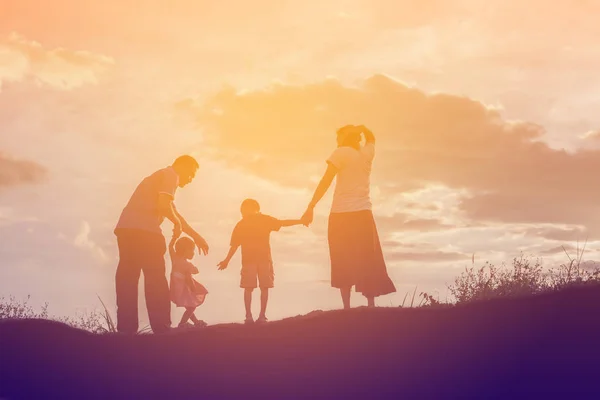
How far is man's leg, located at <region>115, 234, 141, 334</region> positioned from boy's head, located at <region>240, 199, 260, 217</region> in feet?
8.51

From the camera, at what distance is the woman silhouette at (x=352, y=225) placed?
33.6 feet

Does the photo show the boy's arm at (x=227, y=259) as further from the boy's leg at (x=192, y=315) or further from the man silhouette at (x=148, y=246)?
the man silhouette at (x=148, y=246)

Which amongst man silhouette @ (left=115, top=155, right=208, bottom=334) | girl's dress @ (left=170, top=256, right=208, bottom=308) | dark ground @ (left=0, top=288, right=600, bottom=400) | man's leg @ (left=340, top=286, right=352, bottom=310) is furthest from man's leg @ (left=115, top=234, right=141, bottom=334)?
man's leg @ (left=340, top=286, right=352, bottom=310)

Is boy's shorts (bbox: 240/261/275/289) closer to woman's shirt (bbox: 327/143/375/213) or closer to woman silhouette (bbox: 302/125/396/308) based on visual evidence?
woman silhouette (bbox: 302/125/396/308)

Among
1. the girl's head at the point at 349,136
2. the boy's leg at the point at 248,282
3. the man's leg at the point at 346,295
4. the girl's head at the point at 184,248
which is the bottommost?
the man's leg at the point at 346,295

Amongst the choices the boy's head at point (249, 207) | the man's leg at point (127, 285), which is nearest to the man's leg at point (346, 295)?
the man's leg at point (127, 285)

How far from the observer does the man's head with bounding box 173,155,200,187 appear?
11.0 meters

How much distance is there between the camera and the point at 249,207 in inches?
506

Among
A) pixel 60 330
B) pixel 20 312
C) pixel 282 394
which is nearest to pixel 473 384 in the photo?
pixel 282 394

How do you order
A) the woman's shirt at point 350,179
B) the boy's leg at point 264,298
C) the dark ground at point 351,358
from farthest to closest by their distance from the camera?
the boy's leg at point 264,298 < the woman's shirt at point 350,179 < the dark ground at point 351,358

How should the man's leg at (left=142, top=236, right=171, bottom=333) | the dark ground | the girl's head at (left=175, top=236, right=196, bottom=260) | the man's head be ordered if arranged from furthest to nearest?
1. the girl's head at (left=175, top=236, right=196, bottom=260)
2. the man's head
3. the man's leg at (left=142, top=236, right=171, bottom=333)
4. the dark ground

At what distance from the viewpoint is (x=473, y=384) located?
7766mm

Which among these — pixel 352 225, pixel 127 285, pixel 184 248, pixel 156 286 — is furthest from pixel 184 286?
pixel 352 225

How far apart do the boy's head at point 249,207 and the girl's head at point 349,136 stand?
110 inches
